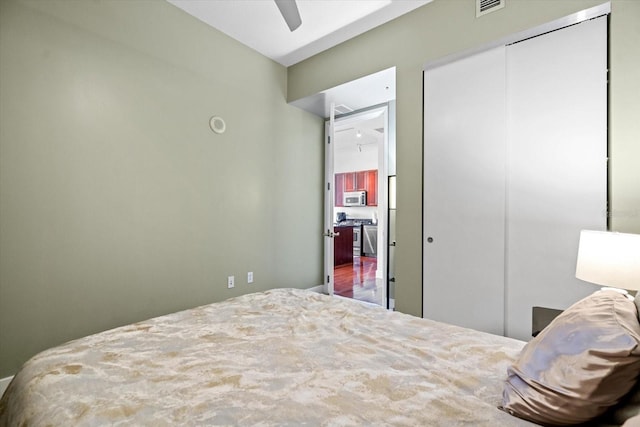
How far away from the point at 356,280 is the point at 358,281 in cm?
7

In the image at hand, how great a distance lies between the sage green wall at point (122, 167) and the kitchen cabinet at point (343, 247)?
261 centimetres

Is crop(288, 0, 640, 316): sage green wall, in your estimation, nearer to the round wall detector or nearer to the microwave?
the round wall detector

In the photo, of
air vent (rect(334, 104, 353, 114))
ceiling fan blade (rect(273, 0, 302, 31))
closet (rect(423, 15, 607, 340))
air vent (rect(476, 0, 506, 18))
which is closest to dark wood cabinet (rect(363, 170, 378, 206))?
air vent (rect(334, 104, 353, 114))

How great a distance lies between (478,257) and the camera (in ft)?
7.75

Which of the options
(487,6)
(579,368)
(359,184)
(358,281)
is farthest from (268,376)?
(359,184)

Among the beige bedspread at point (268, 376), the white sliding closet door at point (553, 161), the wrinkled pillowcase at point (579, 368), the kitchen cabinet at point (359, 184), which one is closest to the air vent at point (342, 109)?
the white sliding closet door at point (553, 161)

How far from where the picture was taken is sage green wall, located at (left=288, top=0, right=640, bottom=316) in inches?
71.1

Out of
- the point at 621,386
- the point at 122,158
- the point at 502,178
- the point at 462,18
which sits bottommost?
the point at 621,386

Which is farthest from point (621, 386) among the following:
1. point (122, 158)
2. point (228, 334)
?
point (122, 158)

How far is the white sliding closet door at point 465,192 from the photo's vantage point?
2289 mm

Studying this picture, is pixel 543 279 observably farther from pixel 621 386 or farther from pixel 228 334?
pixel 228 334

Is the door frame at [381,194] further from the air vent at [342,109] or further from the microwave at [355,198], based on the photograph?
the microwave at [355,198]

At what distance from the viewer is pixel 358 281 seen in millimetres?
4941

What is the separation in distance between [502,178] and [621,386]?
185 cm
